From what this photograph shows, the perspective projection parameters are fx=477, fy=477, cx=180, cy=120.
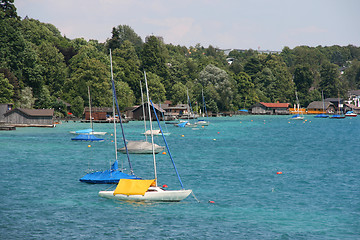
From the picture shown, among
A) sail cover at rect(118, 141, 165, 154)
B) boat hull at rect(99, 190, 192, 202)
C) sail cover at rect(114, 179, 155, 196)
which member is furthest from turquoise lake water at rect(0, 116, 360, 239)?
sail cover at rect(118, 141, 165, 154)

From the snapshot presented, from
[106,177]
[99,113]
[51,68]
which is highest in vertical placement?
[51,68]

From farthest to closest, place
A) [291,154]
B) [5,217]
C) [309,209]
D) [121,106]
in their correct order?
[121,106] → [291,154] → [309,209] → [5,217]

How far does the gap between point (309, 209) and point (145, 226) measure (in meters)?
13.9

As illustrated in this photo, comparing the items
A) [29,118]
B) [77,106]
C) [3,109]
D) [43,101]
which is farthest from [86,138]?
[77,106]

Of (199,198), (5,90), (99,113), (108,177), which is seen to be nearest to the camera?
(199,198)

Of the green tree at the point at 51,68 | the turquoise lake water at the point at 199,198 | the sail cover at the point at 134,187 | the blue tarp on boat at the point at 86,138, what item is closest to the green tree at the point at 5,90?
the green tree at the point at 51,68

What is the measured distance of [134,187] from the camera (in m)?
39.2

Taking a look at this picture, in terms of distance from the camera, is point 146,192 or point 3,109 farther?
point 3,109

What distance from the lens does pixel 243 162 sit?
67250 mm

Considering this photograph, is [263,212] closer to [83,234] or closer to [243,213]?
[243,213]

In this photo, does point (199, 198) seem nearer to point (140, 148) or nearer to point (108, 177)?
point (108, 177)

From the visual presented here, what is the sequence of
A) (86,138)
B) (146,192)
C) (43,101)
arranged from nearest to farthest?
(146,192), (86,138), (43,101)

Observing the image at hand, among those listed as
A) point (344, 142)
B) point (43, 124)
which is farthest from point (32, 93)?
point (344, 142)

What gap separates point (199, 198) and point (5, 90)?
11034 cm
